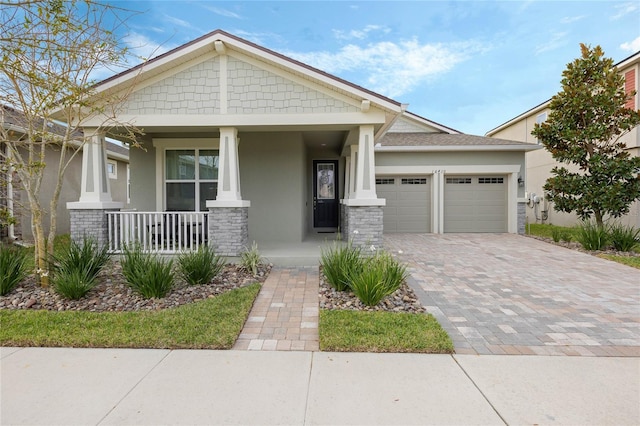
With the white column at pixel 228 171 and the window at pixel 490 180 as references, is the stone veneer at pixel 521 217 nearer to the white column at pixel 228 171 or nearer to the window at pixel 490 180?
the window at pixel 490 180

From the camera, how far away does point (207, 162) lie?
9320 millimetres

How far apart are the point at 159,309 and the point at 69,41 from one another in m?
4.36

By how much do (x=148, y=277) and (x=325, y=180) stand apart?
8.55m

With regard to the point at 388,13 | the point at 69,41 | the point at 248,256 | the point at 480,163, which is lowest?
the point at 248,256

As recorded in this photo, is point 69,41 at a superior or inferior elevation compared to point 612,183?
superior

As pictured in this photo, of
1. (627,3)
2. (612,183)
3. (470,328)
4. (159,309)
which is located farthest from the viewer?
(627,3)

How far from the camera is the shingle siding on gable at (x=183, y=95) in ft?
23.9

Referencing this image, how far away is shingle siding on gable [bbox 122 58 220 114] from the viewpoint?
7.30 meters

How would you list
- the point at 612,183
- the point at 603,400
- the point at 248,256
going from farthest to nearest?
the point at 612,183 → the point at 248,256 → the point at 603,400

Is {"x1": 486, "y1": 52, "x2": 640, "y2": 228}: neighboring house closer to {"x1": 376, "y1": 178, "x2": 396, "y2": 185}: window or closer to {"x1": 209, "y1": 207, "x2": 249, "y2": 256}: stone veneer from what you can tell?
{"x1": 376, "y1": 178, "x2": 396, "y2": 185}: window

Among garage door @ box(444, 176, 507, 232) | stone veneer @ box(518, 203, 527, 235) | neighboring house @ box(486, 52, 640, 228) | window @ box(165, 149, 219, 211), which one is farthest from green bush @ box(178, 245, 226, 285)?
neighboring house @ box(486, 52, 640, 228)

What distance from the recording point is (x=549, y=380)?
3.07 m

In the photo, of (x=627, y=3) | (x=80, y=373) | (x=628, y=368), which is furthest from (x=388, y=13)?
(x=80, y=373)

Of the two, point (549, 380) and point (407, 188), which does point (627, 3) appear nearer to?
point (407, 188)
